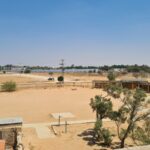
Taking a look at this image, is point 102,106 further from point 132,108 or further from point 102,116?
point 132,108

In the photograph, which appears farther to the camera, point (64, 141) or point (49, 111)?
point (49, 111)

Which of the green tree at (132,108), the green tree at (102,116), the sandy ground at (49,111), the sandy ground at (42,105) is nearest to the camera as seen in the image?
the green tree at (132,108)

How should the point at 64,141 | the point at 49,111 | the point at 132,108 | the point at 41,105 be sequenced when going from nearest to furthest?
the point at 132,108
the point at 64,141
the point at 49,111
the point at 41,105

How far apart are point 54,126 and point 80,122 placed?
273 cm

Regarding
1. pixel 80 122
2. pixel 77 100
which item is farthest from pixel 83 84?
pixel 80 122

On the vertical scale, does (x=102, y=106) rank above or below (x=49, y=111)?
above

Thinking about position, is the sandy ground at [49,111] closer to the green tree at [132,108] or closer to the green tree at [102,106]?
the green tree at [102,106]

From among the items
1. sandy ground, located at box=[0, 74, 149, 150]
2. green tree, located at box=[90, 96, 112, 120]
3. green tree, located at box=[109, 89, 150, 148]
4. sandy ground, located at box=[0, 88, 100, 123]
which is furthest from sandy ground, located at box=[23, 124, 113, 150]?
sandy ground, located at box=[0, 88, 100, 123]

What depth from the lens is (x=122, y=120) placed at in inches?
636

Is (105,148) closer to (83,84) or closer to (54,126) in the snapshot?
(54,126)

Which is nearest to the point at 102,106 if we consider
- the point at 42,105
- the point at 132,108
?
the point at 132,108

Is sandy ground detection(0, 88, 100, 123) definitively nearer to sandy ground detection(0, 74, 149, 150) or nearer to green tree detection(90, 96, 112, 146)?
sandy ground detection(0, 74, 149, 150)

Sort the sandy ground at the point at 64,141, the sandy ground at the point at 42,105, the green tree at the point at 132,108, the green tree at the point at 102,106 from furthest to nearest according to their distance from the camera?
the sandy ground at the point at 42,105
the green tree at the point at 102,106
the sandy ground at the point at 64,141
the green tree at the point at 132,108

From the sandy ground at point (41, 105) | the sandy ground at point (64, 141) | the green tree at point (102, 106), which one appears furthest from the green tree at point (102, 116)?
the sandy ground at point (41, 105)
